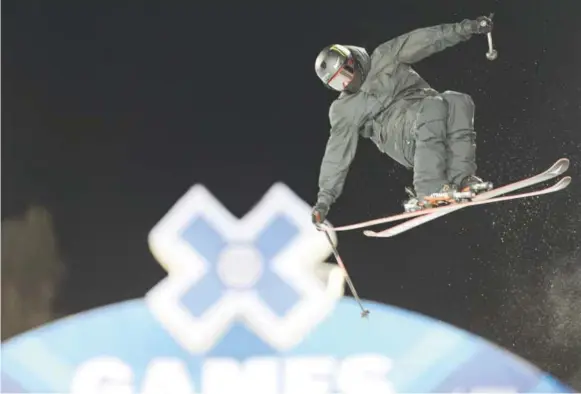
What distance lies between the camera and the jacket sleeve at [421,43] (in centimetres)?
240

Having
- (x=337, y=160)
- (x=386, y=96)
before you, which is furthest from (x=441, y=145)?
(x=337, y=160)

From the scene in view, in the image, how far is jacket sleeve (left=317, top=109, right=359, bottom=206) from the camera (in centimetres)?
250

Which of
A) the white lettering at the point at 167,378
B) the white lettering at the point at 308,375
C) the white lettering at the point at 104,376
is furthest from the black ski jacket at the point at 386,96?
the white lettering at the point at 104,376

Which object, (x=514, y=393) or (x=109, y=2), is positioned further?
(x=109, y=2)

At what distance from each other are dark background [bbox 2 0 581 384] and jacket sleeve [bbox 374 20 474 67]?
70mm

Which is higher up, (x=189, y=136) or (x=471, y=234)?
(x=189, y=136)

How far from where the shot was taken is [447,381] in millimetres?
2469

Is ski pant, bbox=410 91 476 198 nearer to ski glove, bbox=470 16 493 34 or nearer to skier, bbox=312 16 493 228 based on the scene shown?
skier, bbox=312 16 493 228

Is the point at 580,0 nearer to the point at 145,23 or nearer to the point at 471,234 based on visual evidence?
the point at 471,234

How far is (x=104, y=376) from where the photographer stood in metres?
2.50

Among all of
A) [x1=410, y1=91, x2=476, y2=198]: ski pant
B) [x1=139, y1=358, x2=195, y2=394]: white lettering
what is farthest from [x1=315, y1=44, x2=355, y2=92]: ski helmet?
[x1=139, y1=358, x2=195, y2=394]: white lettering

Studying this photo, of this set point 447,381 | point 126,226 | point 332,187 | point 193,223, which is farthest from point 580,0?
point 126,226

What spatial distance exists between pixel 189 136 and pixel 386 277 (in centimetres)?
92

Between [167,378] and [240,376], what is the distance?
0.27m
